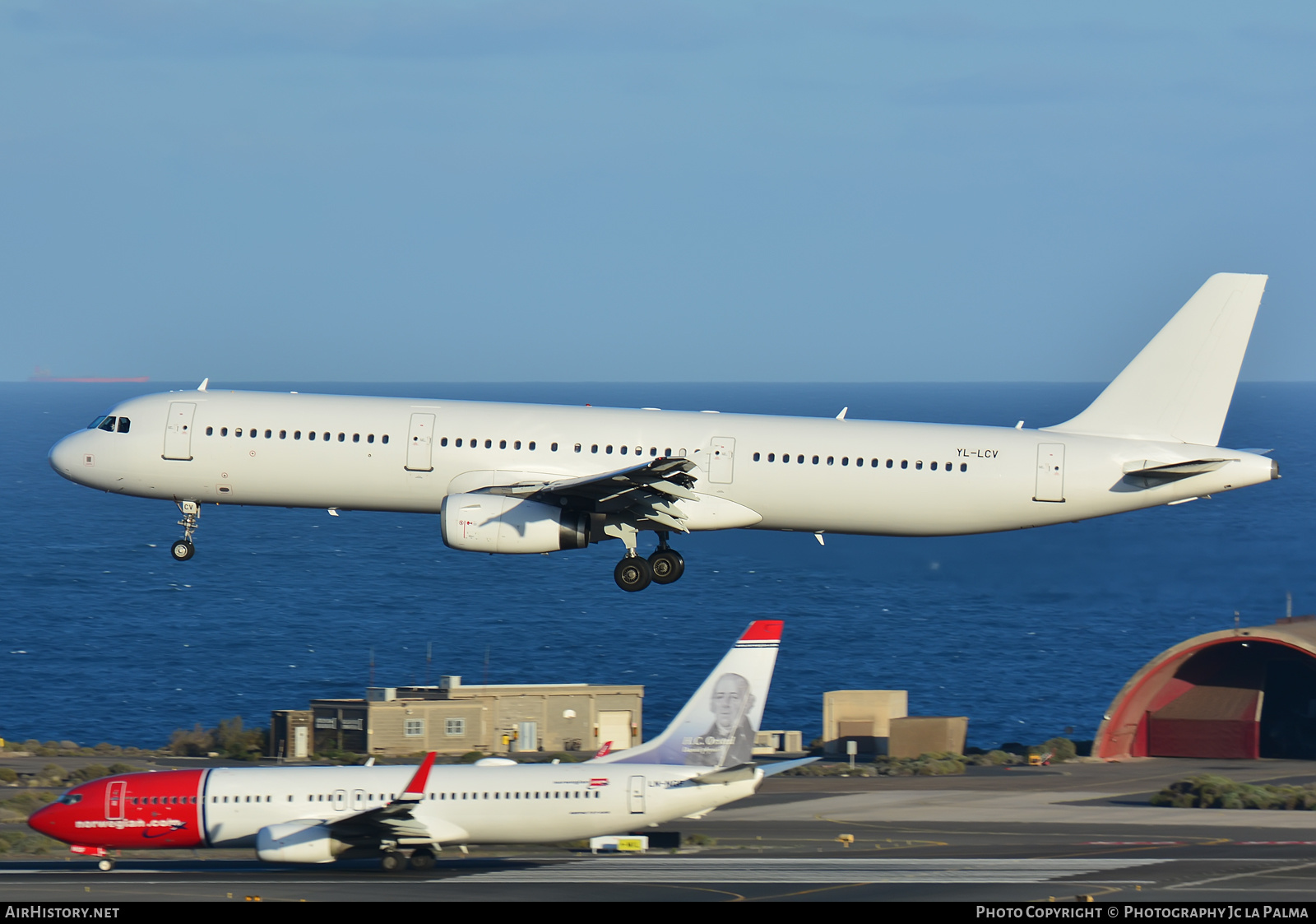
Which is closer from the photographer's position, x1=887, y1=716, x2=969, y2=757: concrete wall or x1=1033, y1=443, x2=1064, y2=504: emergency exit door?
x1=1033, y1=443, x2=1064, y2=504: emergency exit door

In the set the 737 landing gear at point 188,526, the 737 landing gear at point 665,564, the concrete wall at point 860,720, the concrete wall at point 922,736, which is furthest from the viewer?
the concrete wall at point 860,720

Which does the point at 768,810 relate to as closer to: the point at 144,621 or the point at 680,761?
the point at 680,761

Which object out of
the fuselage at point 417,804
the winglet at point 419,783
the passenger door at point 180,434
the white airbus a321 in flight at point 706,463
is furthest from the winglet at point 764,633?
the passenger door at point 180,434

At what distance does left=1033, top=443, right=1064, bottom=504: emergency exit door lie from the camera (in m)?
43.2

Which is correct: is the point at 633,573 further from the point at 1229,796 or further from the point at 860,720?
the point at 860,720

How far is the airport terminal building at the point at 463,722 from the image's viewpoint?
273ft

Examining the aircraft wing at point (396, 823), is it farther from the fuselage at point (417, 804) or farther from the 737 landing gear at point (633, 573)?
the 737 landing gear at point (633, 573)

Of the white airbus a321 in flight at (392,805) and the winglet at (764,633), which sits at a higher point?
the winglet at (764,633)

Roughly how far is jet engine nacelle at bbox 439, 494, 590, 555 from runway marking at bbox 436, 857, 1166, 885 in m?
11.4

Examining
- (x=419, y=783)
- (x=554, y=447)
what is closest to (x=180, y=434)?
(x=554, y=447)

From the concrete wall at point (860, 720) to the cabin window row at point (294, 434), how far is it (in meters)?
47.4

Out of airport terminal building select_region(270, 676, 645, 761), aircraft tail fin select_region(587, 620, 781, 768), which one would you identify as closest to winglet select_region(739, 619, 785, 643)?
aircraft tail fin select_region(587, 620, 781, 768)

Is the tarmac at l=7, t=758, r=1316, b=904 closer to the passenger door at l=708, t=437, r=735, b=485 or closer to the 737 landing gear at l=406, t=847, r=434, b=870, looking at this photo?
the 737 landing gear at l=406, t=847, r=434, b=870

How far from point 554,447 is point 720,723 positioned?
13.4 meters
